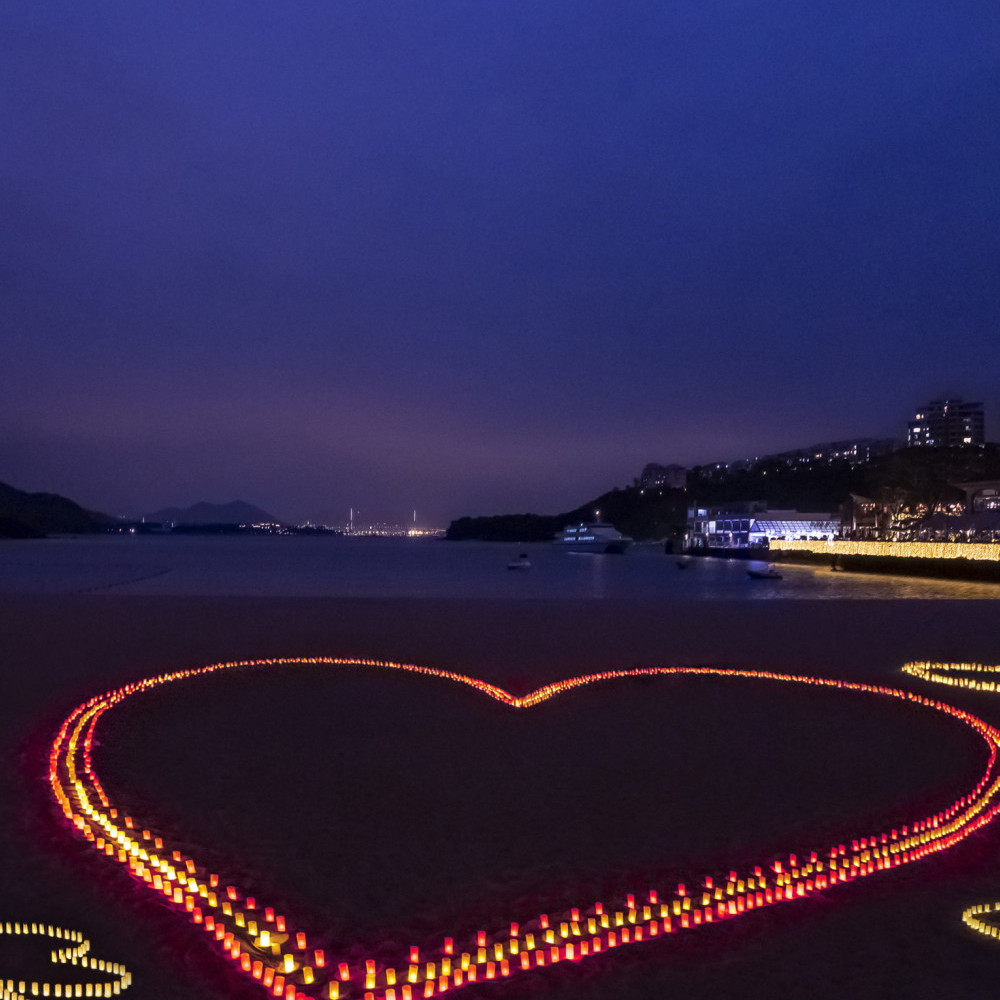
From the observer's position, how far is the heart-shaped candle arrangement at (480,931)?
5.16m

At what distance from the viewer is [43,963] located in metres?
5.31

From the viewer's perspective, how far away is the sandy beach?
555 cm

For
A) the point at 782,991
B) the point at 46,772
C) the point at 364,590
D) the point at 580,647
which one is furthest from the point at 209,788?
the point at 364,590

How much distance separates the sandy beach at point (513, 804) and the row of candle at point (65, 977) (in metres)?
0.11

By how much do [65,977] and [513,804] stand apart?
4.33 meters

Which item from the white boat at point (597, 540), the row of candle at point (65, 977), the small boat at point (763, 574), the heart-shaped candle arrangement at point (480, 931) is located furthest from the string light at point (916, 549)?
the row of candle at point (65, 977)

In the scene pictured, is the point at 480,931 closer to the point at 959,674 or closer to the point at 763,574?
the point at 959,674

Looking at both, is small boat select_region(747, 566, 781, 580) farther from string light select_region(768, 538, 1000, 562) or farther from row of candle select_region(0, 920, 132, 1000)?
row of candle select_region(0, 920, 132, 1000)

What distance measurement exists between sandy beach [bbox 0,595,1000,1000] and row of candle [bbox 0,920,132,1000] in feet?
0.36

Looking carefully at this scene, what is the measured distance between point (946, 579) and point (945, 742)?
157 feet

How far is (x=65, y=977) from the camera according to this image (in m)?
5.18

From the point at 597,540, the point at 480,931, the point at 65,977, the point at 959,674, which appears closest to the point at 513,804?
the point at 480,931

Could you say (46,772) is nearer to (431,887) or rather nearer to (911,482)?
(431,887)

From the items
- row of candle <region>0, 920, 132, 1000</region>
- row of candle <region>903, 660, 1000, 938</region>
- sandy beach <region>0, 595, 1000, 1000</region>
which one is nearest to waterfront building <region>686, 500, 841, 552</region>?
row of candle <region>903, 660, 1000, 938</region>
